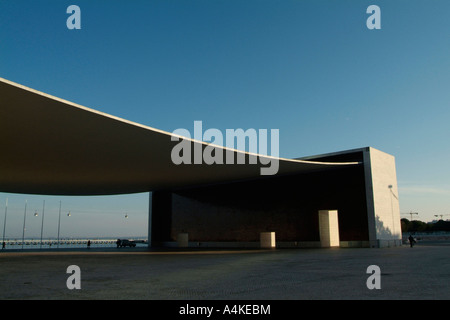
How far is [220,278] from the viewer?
8484 millimetres

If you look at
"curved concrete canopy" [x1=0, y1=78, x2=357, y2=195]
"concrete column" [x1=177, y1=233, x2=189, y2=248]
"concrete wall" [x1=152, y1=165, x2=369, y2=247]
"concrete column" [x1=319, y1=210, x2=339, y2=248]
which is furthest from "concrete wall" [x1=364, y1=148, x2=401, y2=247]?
"concrete column" [x1=177, y1=233, x2=189, y2=248]

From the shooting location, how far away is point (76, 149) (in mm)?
14922

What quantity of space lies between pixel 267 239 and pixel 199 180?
19.6ft

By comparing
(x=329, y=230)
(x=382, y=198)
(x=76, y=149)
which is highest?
(x=76, y=149)

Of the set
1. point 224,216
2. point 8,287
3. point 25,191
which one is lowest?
point 8,287

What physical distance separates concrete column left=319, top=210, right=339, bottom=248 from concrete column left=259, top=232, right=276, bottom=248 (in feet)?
10.7

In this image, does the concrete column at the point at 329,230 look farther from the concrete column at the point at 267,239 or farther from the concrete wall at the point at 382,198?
the concrete column at the point at 267,239

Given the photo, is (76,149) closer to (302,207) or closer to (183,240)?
(302,207)

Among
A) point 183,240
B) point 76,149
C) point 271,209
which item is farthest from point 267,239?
point 76,149
